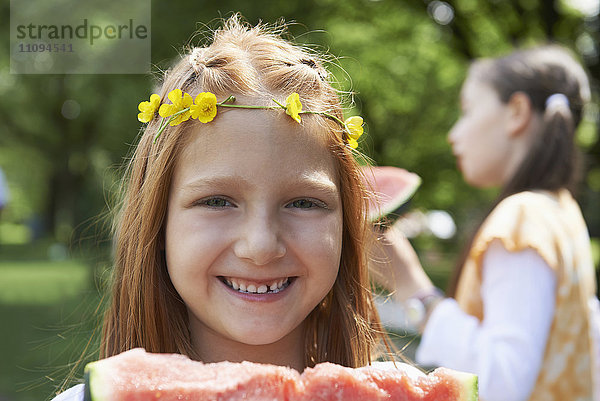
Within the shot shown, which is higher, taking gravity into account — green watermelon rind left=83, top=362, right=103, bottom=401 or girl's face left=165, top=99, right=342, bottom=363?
girl's face left=165, top=99, right=342, bottom=363

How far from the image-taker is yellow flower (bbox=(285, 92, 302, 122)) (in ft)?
5.95

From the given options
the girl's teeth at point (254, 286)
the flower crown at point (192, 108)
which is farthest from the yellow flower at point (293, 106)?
the girl's teeth at point (254, 286)

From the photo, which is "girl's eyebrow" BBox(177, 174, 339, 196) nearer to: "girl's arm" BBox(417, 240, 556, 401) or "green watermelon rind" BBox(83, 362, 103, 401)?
"green watermelon rind" BBox(83, 362, 103, 401)

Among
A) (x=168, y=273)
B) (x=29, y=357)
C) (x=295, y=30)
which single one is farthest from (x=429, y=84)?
(x=168, y=273)

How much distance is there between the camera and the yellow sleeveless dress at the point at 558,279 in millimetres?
3078

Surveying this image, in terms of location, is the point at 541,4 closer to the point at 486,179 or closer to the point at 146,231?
the point at 486,179

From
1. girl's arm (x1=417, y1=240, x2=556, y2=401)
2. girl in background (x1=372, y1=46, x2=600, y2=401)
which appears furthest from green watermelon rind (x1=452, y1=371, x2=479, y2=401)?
girl's arm (x1=417, y1=240, x2=556, y2=401)

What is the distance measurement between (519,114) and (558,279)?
0.98 metres

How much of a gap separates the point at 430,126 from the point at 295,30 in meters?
13.2

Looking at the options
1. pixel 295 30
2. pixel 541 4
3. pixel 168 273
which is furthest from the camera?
pixel 541 4

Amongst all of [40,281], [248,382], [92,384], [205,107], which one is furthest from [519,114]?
[40,281]

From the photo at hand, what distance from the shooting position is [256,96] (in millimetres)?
1866

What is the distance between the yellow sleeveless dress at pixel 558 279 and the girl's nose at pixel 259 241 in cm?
166

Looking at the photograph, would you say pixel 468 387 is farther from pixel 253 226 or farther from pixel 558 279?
pixel 558 279
